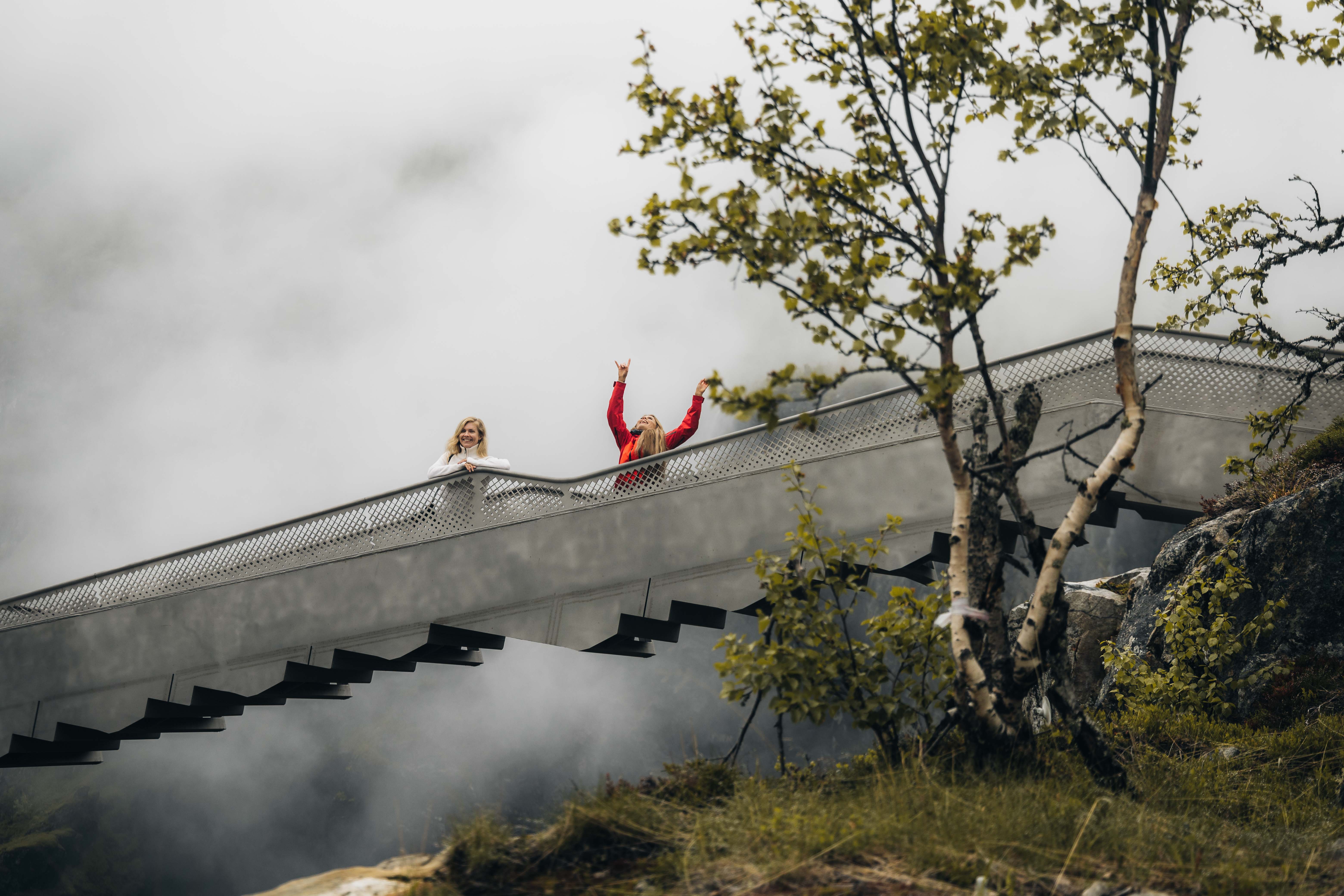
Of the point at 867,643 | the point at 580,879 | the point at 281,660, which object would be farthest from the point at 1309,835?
the point at 281,660

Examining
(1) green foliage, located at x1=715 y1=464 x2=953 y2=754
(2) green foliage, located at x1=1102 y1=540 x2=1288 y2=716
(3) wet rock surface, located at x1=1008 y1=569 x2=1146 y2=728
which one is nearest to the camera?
(1) green foliage, located at x1=715 y1=464 x2=953 y2=754

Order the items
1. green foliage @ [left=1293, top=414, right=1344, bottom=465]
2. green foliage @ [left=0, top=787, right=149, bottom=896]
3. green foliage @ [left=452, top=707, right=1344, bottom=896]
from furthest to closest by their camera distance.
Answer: green foliage @ [left=0, top=787, right=149, bottom=896], green foliage @ [left=1293, top=414, right=1344, bottom=465], green foliage @ [left=452, top=707, right=1344, bottom=896]

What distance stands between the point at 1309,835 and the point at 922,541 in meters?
3.67

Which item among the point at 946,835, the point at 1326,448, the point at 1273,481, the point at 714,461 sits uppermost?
the point at 714,461

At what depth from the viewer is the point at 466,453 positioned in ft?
26.3

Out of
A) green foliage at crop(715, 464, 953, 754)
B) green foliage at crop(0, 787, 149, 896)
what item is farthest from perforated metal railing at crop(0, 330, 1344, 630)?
green foliage at crop(0, 787, 149, 896)

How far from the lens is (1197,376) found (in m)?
6.64

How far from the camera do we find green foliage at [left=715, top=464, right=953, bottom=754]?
3469 mm

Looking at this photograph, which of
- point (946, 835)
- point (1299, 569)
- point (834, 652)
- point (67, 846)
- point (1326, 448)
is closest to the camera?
point (946, 835)

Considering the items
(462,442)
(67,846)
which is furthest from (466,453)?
(67,846)

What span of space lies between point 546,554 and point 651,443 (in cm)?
130

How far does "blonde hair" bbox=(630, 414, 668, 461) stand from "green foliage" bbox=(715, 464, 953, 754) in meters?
3.88

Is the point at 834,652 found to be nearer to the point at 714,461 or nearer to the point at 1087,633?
the point at 714,461

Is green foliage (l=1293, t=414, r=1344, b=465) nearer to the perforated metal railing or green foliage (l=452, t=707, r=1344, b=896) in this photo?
the perforated metal railing
